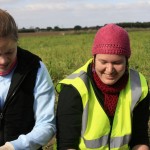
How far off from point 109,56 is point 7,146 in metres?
0.79

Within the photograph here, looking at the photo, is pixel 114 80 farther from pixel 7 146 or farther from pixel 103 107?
pixel 7 146

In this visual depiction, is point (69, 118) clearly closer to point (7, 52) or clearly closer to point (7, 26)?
point (7, 52)

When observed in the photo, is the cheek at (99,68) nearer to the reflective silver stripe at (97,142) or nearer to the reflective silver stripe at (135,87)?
the reflective silver stripe at (135,87)

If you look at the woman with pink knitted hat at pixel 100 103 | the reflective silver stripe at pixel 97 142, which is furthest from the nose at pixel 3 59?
the reflective silver stripe at pixel 97 142

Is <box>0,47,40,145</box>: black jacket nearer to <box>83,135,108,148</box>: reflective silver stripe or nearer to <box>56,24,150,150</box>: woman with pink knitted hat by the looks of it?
<box>56,24,150,150</box>: woman with pink knitted hat

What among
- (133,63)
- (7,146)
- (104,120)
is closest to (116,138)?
(104,120)

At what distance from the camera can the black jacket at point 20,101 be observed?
8.20 ft

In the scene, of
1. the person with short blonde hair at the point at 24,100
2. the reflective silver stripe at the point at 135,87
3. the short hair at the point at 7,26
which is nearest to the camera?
the short hair at the point at 7,26

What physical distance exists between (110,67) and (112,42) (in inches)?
5.8

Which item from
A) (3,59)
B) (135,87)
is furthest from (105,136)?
(3,59)

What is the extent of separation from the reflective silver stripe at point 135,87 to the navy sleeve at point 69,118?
335 mm

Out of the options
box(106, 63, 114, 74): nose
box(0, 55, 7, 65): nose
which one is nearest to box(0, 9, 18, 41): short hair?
box(0, 55, 7, 65): nose

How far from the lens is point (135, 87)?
2568 millimetres

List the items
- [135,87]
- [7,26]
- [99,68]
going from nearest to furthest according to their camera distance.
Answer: [7,26]
[99,68]
[135,87]
